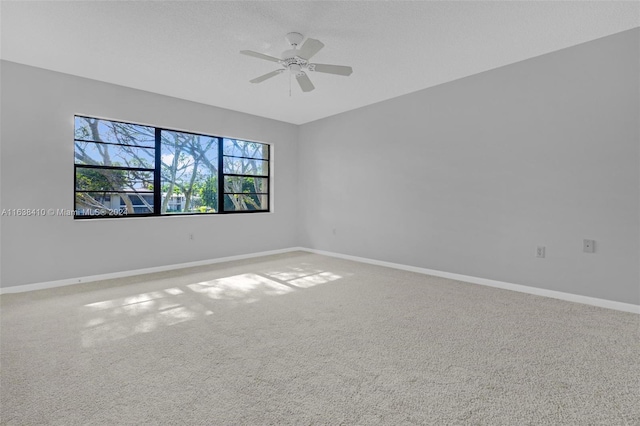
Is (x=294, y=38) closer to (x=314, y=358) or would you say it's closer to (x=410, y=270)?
(x=314, y=358)

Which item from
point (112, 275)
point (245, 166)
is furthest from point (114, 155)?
point (245, 166)

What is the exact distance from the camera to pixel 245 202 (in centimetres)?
575

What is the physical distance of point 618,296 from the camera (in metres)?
2.99

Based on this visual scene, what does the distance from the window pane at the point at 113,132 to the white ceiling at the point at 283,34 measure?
1.89ft

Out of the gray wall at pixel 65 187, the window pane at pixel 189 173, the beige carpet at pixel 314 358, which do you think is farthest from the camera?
the window pane at pixel 189 173

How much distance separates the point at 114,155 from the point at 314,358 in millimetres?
3942

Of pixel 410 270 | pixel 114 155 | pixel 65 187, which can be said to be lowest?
pixel 410 270

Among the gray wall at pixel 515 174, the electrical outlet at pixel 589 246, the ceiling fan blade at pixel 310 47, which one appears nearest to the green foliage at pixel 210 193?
the gray wall at pixel 515 174

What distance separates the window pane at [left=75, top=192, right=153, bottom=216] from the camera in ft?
13.3

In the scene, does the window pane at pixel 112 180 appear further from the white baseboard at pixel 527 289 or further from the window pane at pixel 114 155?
the white baseboard at pixel 527 289

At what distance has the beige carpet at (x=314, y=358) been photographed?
5.11ft

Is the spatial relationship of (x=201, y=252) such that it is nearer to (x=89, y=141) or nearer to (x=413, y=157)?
(x=89, y=141)

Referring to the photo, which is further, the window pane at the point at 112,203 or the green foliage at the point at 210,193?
the green foliage at the point at 210,193

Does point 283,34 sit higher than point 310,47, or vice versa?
point 283,34
